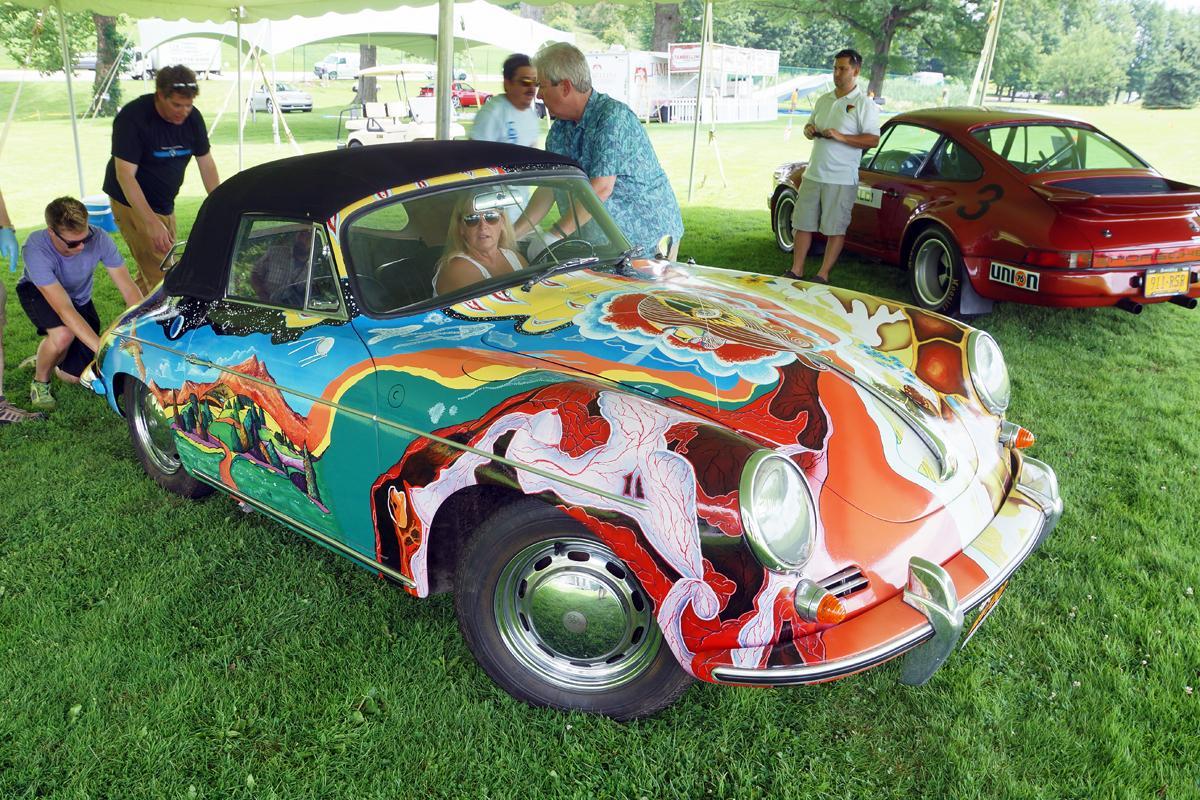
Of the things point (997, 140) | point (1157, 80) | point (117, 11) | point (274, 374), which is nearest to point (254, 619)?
point (274, 374)

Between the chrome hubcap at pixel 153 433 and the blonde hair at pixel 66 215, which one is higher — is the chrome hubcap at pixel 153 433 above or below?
below

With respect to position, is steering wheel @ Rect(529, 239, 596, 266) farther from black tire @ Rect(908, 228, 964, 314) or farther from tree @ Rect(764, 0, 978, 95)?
tree @ Rect(764, 0, 978, 95)

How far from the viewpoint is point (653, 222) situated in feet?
14.7

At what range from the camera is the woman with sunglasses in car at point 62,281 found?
4793mm

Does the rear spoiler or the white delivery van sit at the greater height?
the white delivery van

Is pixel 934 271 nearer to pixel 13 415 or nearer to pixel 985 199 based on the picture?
pixel 985 199

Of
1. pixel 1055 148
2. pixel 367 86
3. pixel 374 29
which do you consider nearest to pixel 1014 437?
pixel 1055 148

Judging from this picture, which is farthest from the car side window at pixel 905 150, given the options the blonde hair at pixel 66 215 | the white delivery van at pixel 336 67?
the white delivery van at pixel 336 67

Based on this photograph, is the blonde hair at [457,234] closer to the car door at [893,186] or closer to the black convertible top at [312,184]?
the black convertible top at [312,184]

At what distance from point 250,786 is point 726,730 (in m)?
1.38

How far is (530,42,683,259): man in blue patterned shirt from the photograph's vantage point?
413cm

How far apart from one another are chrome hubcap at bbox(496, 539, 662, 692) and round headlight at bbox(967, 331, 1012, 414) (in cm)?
156

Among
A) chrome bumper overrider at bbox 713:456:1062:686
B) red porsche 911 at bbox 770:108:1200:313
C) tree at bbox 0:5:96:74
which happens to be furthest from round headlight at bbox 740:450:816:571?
tree at bbox 0:5:96:74

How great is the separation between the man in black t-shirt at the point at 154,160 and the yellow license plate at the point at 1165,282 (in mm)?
6423
